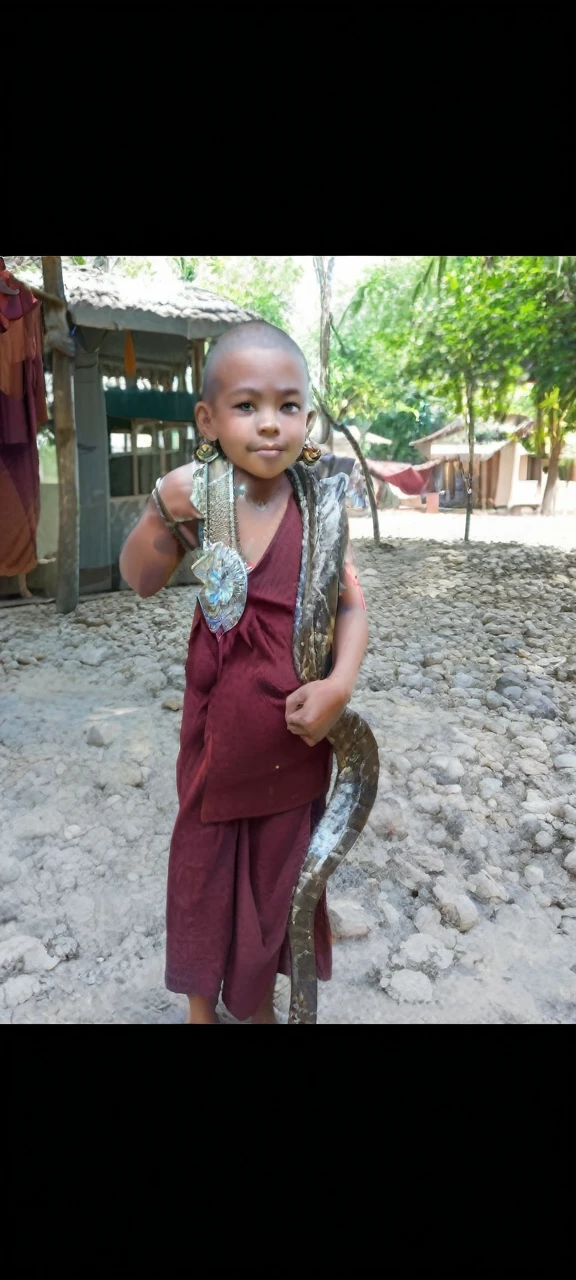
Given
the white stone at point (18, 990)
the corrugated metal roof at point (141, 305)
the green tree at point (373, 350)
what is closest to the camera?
the white stone at point (18, 990)

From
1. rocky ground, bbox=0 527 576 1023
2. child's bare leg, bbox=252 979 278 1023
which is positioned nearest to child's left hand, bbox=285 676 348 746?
child's bare leg, bbox=252 979 278 1023

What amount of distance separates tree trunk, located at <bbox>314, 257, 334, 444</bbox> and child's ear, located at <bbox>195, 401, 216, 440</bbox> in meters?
0.99

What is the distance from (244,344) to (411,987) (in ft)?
3.59

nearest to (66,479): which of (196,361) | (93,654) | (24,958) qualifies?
(196,361)

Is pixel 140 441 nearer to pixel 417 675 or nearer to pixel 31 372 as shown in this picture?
pixel 31 372

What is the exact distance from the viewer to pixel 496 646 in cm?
236

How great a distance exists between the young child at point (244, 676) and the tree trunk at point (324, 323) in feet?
3.27

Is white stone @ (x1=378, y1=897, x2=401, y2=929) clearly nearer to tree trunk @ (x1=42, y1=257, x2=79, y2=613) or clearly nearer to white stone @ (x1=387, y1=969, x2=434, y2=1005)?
white stone @ (x1=387, y1=969, x2=434, y2=1005)

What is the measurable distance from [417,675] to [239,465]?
5.05ft

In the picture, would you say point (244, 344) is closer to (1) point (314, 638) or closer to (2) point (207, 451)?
(2) point (207, 451)

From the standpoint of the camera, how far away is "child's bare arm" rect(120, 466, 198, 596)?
3.09ft

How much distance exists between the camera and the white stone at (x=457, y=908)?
1.53m

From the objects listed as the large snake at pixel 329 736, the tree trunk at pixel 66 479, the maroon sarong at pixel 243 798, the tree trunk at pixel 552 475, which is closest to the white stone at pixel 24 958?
the maroon sarong at pixel 243 798

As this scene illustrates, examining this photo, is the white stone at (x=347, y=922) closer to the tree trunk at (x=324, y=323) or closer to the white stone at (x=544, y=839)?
the white stone at (x=544, y=839)
